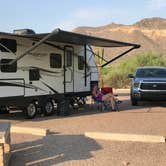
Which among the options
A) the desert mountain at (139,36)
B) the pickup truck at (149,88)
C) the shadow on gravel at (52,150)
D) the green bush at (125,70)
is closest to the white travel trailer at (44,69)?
the pickup truck at (149,88)

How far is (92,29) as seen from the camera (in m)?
120

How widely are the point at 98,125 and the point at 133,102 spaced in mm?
7783

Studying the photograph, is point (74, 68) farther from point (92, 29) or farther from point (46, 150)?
point (92, 29)

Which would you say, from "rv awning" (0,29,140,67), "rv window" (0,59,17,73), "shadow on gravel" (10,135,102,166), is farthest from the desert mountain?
"shadow on gravel" (10,135,102,166)

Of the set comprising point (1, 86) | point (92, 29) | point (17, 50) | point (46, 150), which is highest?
point (92, 29)

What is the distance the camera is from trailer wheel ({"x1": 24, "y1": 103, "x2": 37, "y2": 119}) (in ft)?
58.0

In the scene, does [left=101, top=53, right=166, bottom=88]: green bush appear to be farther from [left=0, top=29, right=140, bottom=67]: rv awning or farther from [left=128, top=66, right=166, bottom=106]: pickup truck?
[left=0, top=29, right=140, bottom=67]: rv awning

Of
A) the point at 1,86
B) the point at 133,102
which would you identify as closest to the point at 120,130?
the point at 1,86

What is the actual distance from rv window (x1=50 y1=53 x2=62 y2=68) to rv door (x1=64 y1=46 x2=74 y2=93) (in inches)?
18.0

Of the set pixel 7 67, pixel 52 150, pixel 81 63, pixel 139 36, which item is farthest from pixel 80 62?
pixel 139 36

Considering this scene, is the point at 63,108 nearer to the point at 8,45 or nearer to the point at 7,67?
the point at 7,67

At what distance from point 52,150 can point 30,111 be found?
7.43 metres

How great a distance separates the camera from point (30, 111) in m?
17.8

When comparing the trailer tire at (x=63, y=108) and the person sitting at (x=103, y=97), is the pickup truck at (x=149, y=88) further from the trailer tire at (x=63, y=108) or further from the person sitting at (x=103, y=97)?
the trailer tire at (x=63, y=108)
